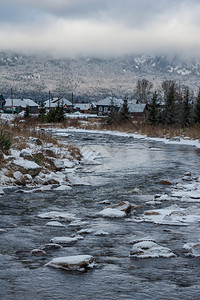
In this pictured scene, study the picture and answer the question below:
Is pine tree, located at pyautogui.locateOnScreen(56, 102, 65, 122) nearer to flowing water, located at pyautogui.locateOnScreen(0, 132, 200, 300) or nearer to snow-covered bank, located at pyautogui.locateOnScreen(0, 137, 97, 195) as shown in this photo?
snow-covered bank, located at pyautogui.locateOnScreen(0, 137, 97, 195)

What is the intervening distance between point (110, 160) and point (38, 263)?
14360 millimetres

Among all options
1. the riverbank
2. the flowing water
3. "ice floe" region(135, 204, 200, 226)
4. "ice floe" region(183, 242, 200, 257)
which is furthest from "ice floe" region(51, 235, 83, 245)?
the riverbank

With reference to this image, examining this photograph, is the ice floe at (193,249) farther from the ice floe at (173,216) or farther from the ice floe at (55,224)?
the ice floe at (55,224)

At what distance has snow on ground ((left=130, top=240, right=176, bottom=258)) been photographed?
568 centimetres

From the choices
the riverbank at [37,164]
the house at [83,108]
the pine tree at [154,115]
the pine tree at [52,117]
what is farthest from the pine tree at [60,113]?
the house at [83,108]

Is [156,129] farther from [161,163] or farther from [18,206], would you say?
[18,206]

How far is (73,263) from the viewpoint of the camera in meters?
5.16

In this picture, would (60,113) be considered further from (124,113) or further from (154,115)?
(154,115)

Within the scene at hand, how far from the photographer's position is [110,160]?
19625 mm

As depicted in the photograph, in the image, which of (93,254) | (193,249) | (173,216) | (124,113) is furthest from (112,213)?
(124,113)

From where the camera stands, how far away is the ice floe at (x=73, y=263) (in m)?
5.14

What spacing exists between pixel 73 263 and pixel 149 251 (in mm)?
1268

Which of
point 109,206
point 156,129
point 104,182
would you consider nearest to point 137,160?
point 104,182

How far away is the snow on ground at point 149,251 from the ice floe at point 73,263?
776mm
